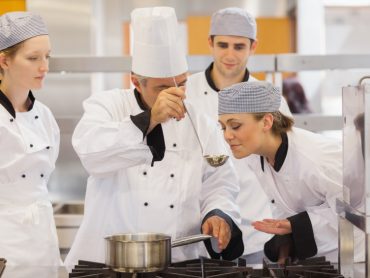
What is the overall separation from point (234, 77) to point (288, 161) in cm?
100

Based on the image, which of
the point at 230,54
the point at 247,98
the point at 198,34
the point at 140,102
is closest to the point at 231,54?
the point at 230,54

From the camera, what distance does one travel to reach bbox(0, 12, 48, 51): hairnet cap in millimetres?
2410

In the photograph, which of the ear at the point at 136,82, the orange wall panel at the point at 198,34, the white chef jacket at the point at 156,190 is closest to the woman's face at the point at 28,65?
the white chef jacket at the point at 156,190

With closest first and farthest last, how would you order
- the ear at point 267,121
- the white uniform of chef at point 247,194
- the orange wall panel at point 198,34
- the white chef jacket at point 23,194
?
1. the ear at point 267,121
2. the white chef jacket at point 23,194
3. the white uniform of chef at point 247,194
4. the orange wall panel at point 198,34

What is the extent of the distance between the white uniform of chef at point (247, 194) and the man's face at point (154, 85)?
0.74 meters

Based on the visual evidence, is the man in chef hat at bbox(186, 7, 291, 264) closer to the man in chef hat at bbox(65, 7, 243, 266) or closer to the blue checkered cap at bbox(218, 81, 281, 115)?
the man in chef hat at bbox(65, 7, 243, 266)

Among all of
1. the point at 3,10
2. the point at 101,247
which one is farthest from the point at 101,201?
the point at 3,10

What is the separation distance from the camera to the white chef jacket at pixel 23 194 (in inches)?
92.3

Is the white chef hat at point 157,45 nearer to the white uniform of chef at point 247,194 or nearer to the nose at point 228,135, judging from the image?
the nose at point 228,135

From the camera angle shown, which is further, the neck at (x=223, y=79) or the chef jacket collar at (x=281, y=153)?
the neck at (x=223, y=79)

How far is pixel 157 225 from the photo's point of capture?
2.22 m

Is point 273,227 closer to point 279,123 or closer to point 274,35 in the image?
point 279,123

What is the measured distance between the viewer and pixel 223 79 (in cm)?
308

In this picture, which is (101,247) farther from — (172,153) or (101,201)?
(172,153)
